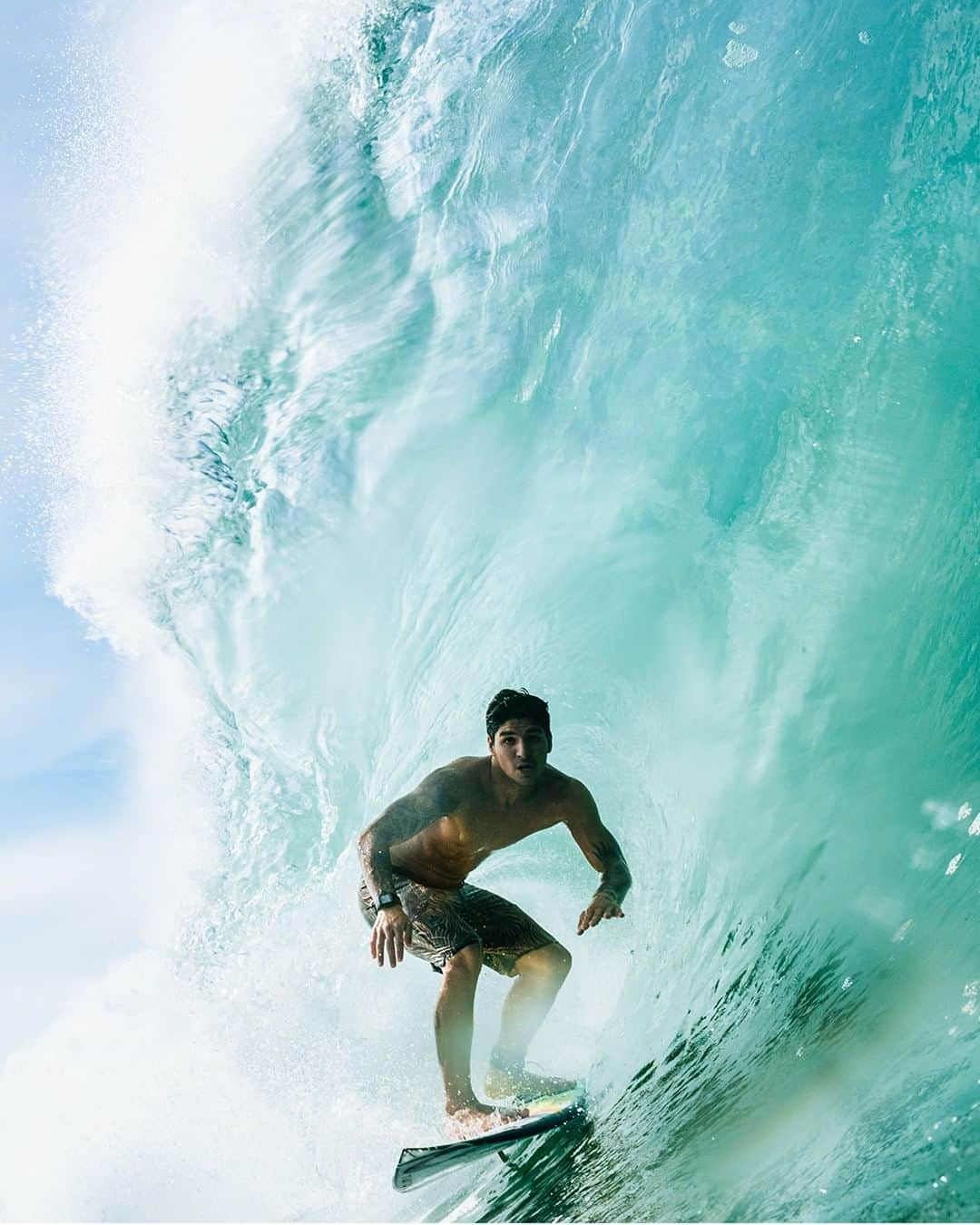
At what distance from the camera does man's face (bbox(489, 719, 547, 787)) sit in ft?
14.0

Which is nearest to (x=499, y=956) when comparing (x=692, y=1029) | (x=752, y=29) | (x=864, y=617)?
(x=692, y=1029)

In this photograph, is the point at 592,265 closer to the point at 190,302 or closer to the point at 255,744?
the point at 190,302

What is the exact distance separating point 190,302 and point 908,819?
563cm

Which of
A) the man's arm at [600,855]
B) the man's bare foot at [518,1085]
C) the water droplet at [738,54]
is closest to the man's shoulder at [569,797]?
the man's arm at [600,855]

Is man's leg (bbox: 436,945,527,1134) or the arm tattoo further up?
the arm tattoo

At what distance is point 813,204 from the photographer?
19.8 ft

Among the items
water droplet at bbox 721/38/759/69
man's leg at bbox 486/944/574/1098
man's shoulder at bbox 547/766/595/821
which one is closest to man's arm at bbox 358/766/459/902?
man's shoulder at bbox 547/766/595/821

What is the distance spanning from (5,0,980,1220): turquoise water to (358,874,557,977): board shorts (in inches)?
34.3

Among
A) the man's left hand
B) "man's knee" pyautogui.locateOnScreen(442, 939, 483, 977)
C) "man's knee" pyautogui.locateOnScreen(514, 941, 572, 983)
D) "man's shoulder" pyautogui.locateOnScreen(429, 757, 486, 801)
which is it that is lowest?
the man's left hand

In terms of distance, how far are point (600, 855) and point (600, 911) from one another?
417 mm

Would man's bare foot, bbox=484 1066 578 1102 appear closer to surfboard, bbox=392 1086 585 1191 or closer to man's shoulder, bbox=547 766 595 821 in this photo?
surfboard, bbox=392 1086 585 1191

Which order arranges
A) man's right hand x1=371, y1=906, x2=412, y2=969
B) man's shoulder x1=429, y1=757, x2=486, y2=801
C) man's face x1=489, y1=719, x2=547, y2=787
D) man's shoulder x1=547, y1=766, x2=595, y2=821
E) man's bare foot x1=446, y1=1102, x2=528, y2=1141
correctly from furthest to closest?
1. man's shoulder x1=547, y1=766, x2=595, y2=821
2. man's shoulder x1=429, y1=757, x2=486, y2=801
3. man's face x1=489, y1=719, x2=547, y2=787
4. man's bare foot x1=446, y1=1102, x2=528, y2=1141
5. man's right hand x1=371, y1=906, x2=412, y2=969

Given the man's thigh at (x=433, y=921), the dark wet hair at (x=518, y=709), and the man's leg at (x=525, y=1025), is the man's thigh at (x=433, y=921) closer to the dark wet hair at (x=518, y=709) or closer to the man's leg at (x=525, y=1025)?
the man's leg at (x=525, y=1025)

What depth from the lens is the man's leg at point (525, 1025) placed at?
441 cm
